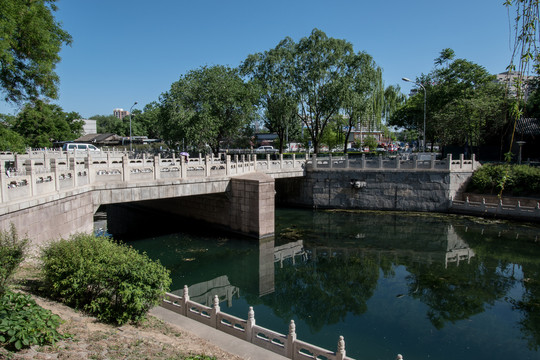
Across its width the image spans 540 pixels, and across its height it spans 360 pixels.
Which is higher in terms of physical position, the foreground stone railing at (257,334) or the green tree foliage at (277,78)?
the green tree foliage at (277,78)

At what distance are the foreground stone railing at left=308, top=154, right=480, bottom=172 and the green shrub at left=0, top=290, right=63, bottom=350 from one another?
25.5 metres

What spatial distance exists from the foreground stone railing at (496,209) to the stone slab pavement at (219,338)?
20941 mm

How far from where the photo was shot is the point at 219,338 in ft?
29.1

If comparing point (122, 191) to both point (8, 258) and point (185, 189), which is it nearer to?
point (185, 189)

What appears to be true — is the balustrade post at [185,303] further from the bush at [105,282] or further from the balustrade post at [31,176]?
the balustrade post at [31,176]

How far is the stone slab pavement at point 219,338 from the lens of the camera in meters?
8.16

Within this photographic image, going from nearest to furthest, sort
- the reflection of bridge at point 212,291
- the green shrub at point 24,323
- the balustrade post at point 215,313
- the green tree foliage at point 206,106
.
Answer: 1. the green shrub at point 24,323
2. the balustrade post at point 215,313
3. the reflection of bridge at point 212,291
4. the green tree foliage at point 206,106

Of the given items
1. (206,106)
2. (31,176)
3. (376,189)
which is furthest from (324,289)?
(206,106)

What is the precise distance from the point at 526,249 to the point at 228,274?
15.4 meters

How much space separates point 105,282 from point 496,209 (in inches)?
997

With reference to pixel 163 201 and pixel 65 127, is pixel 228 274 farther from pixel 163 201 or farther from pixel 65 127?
pixel 65 127

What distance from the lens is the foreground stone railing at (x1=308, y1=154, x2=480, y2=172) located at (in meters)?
27.6

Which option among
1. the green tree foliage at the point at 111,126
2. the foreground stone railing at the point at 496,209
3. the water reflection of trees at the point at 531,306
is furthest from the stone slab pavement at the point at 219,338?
the green tree foliage at the point at 111,126

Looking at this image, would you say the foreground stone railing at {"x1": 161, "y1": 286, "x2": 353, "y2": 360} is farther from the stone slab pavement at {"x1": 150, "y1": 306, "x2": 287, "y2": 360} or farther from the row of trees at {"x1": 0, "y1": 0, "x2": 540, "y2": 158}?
→ the row of trees at {"x1": 0, "y1": 0, "x2": 540, "y2": 158}
